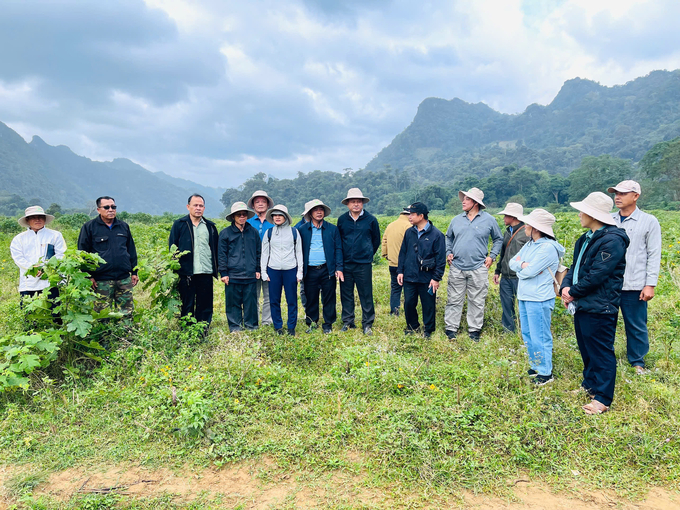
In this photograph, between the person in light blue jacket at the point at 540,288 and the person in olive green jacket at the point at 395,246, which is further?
the person in olive green jacket at the point at 395,246

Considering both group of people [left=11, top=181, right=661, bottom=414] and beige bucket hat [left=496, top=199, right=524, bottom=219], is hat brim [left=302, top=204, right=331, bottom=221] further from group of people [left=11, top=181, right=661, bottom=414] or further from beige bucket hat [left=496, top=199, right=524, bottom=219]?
beige bucket hat [left=496, top=199, right=524, bottom=219]

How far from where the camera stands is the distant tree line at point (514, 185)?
51.8 meters

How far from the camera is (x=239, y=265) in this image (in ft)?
17.3

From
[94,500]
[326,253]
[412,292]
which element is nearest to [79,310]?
[94,500]

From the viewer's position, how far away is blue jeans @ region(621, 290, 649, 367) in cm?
412

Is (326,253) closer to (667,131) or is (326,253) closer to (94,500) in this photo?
(94,500)

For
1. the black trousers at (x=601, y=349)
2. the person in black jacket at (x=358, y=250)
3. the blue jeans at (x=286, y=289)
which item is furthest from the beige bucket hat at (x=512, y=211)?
the blue jeans at (x=286, y=289)

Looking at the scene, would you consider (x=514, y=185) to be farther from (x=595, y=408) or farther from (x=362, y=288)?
(x=595, y=408)

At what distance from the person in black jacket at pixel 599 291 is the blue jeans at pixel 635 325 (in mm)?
901

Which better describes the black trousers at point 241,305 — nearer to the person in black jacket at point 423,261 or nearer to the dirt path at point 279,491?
the person in black jacket at point 423,261

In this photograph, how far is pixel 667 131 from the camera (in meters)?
108

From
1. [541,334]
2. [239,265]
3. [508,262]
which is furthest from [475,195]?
[239,265]

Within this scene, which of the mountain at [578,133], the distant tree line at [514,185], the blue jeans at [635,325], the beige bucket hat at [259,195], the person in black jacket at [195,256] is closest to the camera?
the blue jeans at [635,325]

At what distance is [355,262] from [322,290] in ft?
2.18
